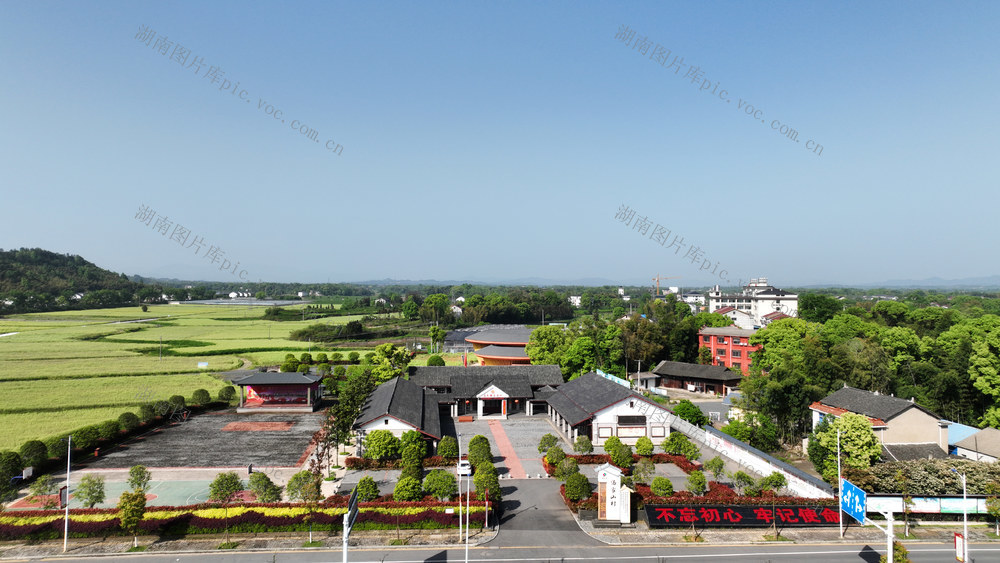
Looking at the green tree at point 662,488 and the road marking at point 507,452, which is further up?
the green tree at point 662,488

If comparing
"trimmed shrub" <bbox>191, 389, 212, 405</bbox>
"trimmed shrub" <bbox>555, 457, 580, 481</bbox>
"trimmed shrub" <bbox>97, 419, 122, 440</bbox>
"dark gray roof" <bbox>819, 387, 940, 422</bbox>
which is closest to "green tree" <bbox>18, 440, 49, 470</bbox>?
"trimmed shrub" <bbox>97, 419, 122, 440</bbox>

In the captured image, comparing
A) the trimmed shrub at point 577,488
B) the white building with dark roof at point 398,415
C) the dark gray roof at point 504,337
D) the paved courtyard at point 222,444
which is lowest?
the paved courtyard at point 222,444

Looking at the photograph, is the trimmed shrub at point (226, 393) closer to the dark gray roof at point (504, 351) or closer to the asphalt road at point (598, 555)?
the asphalt road at point (598, 555)

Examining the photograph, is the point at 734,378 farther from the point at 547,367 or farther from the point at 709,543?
the point at 709,543

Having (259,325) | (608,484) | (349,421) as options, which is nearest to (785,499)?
(608,484)

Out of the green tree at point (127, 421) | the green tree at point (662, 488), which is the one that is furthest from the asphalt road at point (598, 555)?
the green tree at point (127, 421)

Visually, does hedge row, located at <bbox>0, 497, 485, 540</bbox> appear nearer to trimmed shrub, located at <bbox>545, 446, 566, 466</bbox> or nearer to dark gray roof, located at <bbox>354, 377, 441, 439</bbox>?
trimmed shrub, located at <bbox>545, 446, 566, 466</bbox>
